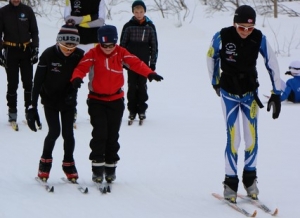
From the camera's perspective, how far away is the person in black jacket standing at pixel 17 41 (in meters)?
11.0

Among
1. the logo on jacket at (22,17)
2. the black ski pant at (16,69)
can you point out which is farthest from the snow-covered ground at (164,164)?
the logo on jacket at (22,17)

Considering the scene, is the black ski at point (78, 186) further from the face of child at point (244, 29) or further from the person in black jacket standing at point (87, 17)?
the person in black jacket standing at point (87, 17)

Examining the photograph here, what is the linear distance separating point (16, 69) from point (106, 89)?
387 cm

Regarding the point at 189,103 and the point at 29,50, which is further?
the point at 189,103

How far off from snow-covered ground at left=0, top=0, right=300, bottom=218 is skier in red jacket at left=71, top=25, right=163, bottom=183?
0.33 m

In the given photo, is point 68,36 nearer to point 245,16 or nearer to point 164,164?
point 245,16

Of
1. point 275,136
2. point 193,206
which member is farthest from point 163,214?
point 275,136

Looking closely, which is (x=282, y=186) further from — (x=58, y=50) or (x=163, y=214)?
(x=58, y=50)

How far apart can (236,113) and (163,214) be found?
48.2 inches

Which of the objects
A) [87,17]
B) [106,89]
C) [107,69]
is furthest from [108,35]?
[87,17]

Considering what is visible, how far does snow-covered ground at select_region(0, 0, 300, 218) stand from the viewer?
6.99 meters

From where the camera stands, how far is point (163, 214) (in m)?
6.81

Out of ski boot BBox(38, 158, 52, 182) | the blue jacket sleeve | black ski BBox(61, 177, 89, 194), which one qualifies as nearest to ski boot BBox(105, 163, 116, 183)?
black ski BBox(61, 177, 89, 194)

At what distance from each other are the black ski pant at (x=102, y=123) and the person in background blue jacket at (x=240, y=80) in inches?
42.8
